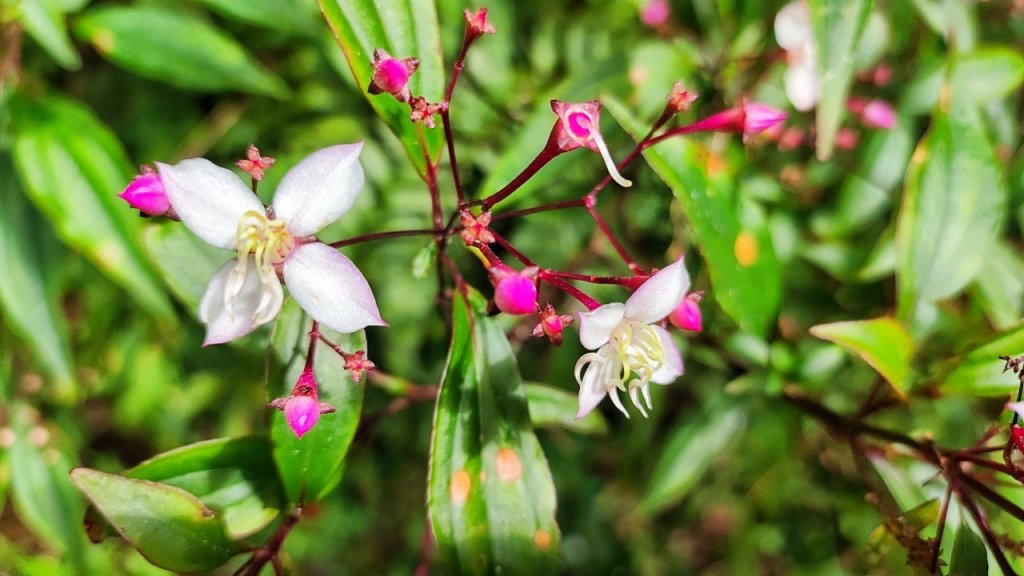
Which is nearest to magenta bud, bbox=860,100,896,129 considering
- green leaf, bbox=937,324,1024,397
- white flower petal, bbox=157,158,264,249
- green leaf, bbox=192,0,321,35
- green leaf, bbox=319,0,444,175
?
green leaf, bbox=937,324,1024,397

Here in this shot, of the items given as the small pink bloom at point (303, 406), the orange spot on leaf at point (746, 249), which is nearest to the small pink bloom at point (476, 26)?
the small pink bloom at point (303, 406)

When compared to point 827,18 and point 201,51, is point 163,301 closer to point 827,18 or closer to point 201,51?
point 201,51

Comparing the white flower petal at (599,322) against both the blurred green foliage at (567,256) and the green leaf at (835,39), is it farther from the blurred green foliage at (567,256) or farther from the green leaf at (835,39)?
the green leaf at (835,39)

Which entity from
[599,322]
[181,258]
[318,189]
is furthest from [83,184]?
[599,322]

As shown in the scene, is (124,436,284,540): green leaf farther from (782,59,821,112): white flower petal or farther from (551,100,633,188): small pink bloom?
(782,59,821,112): white flower petal

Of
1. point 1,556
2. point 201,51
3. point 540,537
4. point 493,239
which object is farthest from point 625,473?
point 1,556

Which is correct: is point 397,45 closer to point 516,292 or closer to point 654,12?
point 516,292
